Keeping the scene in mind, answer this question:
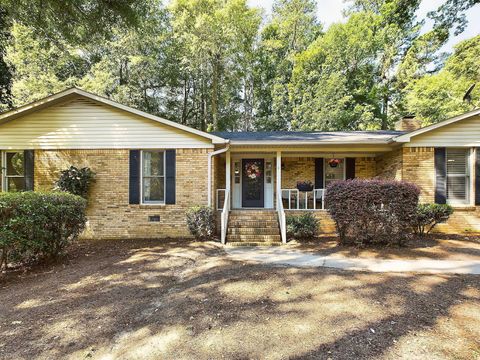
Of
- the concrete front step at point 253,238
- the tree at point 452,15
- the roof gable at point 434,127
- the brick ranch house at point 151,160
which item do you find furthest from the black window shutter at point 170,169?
the tree at point 452,15

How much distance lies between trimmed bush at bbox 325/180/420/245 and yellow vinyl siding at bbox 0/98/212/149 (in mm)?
4444

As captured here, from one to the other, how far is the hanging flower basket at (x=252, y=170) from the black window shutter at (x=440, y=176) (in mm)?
5755

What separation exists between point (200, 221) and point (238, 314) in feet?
15.2

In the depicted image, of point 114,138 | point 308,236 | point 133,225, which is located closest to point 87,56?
point 114,138

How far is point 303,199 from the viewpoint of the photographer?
995 cm

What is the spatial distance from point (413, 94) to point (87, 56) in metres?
24.2

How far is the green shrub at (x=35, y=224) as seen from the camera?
470 centimetres

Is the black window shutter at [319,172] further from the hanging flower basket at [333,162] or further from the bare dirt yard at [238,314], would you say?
the bare dirt yard at [238,314]

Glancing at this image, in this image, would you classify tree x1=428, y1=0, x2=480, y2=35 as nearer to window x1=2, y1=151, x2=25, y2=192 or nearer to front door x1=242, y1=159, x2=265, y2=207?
front door x1=242, y1=159, x2=265, y2=207

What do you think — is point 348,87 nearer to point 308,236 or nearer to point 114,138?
point 308,236

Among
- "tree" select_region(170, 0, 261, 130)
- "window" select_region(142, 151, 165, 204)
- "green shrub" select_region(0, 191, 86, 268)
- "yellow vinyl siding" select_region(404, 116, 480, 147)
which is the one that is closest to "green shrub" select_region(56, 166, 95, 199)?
"window" select_region(142, 151, 165, 204)

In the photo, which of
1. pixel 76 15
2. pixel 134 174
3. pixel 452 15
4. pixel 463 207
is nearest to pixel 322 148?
pixel 463 207

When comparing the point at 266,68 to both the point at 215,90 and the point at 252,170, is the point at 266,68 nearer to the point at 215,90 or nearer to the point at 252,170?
the point at 215,90

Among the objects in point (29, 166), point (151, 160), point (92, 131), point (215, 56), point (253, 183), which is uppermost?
point (215, 56)
